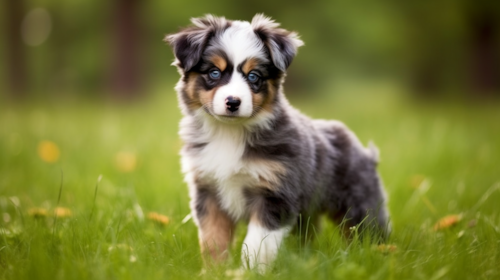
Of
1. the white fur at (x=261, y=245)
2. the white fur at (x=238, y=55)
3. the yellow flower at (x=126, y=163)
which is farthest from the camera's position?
the yellow flower at (x=126, y=163)

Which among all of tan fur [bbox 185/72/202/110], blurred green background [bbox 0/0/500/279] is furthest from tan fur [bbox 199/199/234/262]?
tan fur [bbox 185/72/202/110]

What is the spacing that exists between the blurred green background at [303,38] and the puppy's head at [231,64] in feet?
29.0

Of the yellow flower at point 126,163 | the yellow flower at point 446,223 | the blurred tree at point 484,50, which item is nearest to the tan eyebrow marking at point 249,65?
the yellow flower at point 446,223

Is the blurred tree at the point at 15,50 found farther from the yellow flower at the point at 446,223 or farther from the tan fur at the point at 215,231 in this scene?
the yellow flower at the point at 446,223

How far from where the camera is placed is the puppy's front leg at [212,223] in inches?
134

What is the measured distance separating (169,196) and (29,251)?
181cm

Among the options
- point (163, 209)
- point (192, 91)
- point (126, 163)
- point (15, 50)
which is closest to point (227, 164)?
point (192, 91)

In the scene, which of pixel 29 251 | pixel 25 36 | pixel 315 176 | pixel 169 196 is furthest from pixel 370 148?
pixel 25 36

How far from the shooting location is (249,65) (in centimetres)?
329

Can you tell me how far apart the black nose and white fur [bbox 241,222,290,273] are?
0.70m

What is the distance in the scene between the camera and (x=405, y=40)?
18094 millimetres

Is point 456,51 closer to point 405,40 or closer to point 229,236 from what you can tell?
point 405,40

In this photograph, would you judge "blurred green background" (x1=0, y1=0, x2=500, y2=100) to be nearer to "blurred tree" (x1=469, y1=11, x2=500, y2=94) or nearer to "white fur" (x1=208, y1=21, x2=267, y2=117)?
"blurred tree" (x1=469, y1=11, x2=500, y2=94)

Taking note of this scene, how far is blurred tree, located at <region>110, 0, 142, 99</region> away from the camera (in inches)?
530
